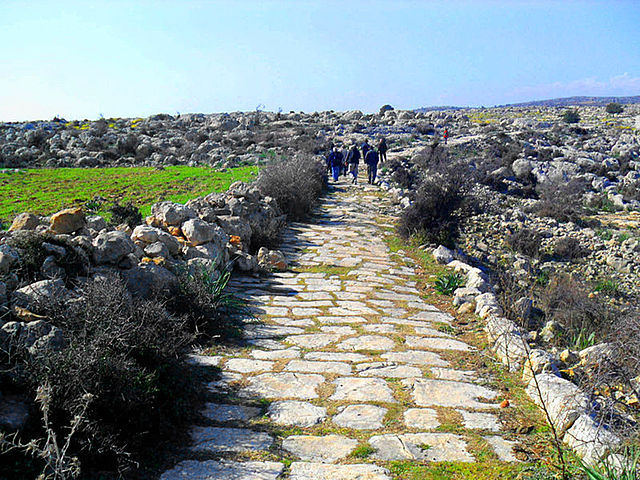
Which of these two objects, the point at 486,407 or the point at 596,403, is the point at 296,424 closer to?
the point at 486,407

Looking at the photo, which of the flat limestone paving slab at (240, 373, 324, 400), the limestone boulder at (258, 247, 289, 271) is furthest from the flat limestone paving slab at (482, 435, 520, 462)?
the limestone boulder at (258, 247, 289, 271)

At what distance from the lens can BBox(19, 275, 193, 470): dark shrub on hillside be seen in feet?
9.68

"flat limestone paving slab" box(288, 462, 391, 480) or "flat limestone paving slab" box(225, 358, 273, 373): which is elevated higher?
"flat limestone paving slab" box(288, 462, 391, 480)

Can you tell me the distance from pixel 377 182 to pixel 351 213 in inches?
257

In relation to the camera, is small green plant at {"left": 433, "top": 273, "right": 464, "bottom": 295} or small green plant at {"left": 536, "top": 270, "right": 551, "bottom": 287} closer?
small green plant at {"left": 433, "top": 273, "right": 464, "bottom": 295}

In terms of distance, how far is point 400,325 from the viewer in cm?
615

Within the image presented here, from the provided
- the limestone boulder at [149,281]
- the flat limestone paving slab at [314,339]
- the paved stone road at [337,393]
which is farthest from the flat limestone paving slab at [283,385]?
the limestone boulder at [149,281]

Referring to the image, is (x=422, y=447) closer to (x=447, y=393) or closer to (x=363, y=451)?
(x=363, y=451)

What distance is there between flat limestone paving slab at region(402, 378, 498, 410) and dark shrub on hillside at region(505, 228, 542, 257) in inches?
428

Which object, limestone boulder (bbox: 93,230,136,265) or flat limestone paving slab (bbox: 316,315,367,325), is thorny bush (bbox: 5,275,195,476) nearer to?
limestone boulder (bbox: 93,230,136,265)

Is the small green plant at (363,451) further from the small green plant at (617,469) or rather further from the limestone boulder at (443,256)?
the limestone boulder at (443,256)

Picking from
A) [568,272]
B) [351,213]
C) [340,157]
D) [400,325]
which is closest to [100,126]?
[340,157]

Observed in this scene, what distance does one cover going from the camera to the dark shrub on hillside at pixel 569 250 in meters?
A: 14.3

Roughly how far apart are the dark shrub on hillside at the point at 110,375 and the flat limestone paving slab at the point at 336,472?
945 mm
